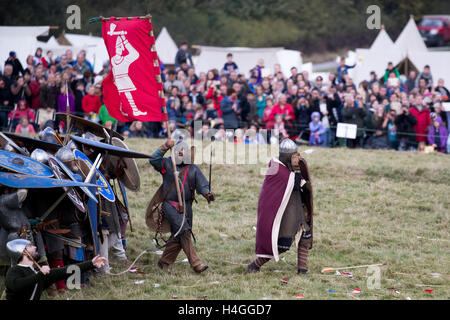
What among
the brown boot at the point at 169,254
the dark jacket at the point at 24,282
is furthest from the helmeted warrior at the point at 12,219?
the brown boot at the point at 169,254

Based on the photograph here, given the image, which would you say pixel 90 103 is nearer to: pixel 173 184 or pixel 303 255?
pixel 173 184

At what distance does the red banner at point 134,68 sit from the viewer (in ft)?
32.1

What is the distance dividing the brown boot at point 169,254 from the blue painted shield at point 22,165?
2149 mm

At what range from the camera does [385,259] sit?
10562 mm

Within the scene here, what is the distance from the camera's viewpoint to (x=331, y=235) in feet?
38.7

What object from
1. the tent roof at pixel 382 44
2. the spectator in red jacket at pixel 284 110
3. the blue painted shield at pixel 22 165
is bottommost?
the blue painted shield at pixel 22 165

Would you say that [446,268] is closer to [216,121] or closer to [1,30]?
[216,121]

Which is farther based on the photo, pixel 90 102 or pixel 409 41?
pixel 409 41

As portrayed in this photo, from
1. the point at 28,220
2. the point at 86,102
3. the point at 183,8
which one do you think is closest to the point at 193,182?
the point at 28,220

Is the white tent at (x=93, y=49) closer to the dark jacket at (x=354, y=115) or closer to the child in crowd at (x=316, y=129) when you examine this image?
the child in crowd at (x=316, y=129)

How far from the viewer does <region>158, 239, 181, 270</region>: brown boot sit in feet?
32.2

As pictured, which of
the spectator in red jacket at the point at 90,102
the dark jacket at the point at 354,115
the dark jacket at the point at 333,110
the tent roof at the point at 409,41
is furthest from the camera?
the tent roof at the point at 409,41

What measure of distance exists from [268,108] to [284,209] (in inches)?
306

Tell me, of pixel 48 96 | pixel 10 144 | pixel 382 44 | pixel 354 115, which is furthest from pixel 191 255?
pixel 382 44
